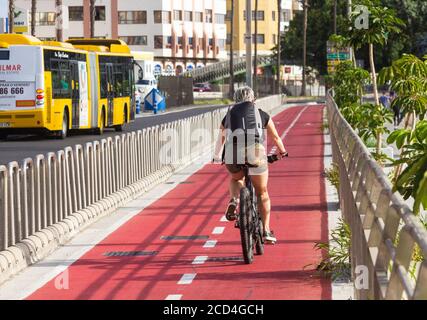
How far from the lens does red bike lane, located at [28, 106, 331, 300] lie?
1235cm

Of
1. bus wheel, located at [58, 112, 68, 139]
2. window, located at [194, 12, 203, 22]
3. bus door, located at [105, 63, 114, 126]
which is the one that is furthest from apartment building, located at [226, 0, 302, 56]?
Answer: bus wheel, located at [58, 112, 68, 139]

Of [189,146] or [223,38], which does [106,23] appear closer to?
[223,38]

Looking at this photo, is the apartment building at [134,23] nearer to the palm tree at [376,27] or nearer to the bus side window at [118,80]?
the bus side window at [118,80]

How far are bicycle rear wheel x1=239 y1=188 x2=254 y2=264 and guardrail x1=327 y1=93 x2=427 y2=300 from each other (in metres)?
1.43

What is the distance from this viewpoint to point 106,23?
13975 cm

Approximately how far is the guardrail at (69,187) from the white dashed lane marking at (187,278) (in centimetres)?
173

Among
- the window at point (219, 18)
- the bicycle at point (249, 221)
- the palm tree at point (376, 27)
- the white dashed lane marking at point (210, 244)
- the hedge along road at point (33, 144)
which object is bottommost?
the hedge along road at point (33, 144)

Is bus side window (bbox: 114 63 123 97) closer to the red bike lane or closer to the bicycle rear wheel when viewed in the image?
the red bike lane

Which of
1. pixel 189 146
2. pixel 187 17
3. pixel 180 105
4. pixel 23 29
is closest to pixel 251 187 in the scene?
pixel 189 146

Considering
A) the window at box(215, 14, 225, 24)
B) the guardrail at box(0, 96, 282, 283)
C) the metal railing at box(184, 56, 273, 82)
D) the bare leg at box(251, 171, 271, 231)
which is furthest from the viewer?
the window at box(215, 14, 225, 24)

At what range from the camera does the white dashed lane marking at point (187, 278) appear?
1294cm

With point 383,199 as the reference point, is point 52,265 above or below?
below

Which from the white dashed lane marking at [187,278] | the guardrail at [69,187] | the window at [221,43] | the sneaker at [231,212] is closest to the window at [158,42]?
the window at [221,43]
